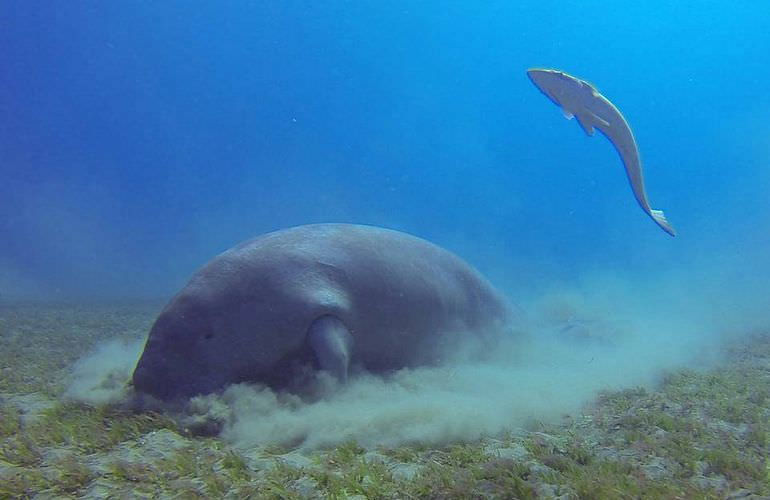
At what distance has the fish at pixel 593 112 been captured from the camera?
17.4ft

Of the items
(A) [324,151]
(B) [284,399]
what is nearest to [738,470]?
(B) [284,399]

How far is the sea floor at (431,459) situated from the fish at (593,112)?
2.36m

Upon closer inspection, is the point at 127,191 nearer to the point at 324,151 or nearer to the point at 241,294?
the point at 324,151

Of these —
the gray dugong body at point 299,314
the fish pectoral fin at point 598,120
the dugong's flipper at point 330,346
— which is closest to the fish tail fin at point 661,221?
the fish pectoral fin at point 598,120

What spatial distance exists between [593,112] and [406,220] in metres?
63.7

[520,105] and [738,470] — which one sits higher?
[520,105]

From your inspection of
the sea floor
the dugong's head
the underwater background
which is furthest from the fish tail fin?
the dugong's head

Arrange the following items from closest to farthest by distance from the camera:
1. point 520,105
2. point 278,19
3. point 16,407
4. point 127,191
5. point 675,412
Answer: point 675,412
point 16,407
point 127,191
point 278,19
point 520,105

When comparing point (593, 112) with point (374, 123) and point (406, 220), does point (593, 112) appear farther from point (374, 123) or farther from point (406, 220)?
point (374, 123)

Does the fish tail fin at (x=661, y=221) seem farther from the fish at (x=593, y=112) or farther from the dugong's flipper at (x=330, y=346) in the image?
the dugong's flipper at (x=330, y=346)

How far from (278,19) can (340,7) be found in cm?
842

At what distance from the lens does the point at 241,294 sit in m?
4.05

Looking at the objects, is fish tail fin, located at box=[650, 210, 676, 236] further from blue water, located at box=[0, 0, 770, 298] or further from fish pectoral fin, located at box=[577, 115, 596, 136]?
blue water, located at box=[0, 0, 770, 298]

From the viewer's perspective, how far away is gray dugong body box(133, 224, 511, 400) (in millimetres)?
3803
